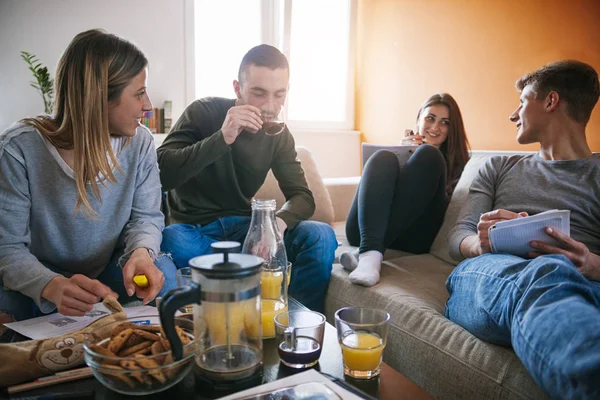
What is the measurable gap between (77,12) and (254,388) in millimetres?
3722

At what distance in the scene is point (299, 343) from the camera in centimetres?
78

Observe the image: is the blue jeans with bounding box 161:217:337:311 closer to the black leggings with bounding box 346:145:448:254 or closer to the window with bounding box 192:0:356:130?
the black leggings with bounding box 346:145:448:254

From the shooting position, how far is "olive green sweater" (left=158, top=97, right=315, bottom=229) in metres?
1.81

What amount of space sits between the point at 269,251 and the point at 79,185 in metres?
0.58

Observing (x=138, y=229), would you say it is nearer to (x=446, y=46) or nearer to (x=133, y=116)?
(x=133, y=116)

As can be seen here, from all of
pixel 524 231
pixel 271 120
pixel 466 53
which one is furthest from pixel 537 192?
pixel 466 53

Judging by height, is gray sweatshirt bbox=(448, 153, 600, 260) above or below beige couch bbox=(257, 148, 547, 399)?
above

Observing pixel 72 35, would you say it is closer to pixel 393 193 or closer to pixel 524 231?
pixel 393 193

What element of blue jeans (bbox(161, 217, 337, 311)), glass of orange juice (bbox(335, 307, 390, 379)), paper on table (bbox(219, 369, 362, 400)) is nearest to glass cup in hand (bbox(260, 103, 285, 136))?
blue jeans (bbox(161, 217, 337, 311))

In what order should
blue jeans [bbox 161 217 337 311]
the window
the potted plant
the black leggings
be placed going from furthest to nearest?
the window, the potted plant, the black leggings, blue jeans [bbox 161 217 337 311]

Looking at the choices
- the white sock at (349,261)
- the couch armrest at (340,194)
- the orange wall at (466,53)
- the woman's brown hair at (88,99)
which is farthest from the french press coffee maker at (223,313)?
the orange wall at (466,53)

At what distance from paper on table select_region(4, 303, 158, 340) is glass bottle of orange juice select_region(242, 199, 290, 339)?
0.25 m

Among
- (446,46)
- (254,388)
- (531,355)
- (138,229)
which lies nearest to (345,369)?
(254,388)

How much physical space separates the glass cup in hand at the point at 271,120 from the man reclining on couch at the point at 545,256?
0.74 metres
